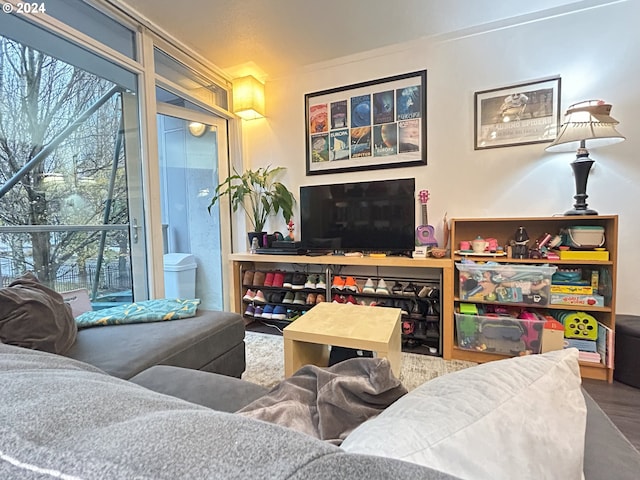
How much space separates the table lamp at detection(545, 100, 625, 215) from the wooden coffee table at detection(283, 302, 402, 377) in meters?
Answer: 1.48

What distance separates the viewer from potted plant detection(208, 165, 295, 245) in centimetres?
278

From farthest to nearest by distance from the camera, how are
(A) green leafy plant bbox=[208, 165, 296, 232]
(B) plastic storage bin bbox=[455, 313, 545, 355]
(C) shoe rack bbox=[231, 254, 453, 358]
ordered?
(A) green leafy plant bbox=[208, 165, 296, 232]
(C) shoe rack bbox=[231, 254, 453, 358]
(B) plastic storage bin bbox=[455, 313, 545, 355]

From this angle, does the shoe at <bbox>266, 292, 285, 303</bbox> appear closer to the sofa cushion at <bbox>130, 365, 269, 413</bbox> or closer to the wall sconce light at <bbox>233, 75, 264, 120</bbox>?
the sofa cushion at <bbox>130, 365, 269, 413</bbox>

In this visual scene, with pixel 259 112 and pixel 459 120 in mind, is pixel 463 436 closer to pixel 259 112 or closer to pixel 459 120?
pixel 459 120

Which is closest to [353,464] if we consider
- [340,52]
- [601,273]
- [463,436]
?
[463,436]

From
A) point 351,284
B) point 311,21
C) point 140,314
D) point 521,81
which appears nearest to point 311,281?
point 351,284

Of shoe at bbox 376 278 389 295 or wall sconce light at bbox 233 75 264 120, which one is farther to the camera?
wall sconce light at bbox 233 75 264 120

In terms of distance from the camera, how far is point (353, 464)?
241 mm

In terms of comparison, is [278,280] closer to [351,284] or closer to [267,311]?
[267,311]

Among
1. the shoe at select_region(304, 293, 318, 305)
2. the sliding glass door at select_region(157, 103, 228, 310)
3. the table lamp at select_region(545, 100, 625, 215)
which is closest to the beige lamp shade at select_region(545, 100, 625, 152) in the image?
the table lamp at select_region(545, 100, 625, 215)

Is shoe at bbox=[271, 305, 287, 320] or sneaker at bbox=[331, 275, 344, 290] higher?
sneaker at bbox=[331, 275, 344, 290]

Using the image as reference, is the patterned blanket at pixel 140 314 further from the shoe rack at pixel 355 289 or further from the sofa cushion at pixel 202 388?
the shoe rack at pixel 355 289
